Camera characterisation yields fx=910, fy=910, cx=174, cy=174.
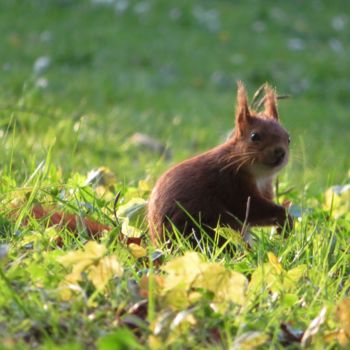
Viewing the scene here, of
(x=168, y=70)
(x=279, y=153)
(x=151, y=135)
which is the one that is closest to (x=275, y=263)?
(x=279, y=153)

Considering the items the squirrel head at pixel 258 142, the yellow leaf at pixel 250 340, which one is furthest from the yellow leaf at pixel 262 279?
the squirrel head at pixel 258 142

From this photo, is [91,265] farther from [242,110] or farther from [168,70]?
[168,70]

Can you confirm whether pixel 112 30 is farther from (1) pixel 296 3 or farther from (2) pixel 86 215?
(2) pixel 86 215

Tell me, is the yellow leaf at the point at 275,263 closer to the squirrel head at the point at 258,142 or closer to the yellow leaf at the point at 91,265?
the yellow leaf at the point at 91,265

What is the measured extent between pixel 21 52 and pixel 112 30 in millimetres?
2018

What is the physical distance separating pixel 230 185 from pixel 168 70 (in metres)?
7.57

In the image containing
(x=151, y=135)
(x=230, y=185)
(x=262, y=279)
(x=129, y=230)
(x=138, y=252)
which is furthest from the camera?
(x=151, y=135)

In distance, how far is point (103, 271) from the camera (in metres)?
2.21

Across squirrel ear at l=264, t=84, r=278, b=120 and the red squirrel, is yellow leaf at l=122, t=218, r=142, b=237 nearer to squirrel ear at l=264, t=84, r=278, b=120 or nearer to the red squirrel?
the red squirrel

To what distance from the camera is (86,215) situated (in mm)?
3006

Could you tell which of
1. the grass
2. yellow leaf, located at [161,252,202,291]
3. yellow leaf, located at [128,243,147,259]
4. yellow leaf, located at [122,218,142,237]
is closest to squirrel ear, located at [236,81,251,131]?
the grass

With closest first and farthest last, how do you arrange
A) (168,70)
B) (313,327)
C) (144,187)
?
(313,327)
(144,187)
(168,70)

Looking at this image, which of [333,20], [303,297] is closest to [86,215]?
[303,297]

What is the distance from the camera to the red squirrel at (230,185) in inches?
118
